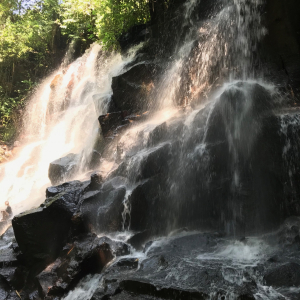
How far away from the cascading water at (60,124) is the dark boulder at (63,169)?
39cm

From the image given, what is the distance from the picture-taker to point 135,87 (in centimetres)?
1259

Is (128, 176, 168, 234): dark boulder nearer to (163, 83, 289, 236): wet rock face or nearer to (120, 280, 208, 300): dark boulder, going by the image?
(163, 83, 289, 236): wet rock face

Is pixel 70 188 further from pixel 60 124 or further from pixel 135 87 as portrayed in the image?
pixel 60 124

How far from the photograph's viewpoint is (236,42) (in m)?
10.9

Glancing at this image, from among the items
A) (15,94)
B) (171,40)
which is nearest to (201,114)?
(171,40)

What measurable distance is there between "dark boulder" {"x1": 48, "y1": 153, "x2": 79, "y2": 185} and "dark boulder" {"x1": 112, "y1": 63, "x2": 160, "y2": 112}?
11.6 feet

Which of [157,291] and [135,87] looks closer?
[157,291]

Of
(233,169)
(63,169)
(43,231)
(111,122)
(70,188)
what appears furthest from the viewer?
(111,122)

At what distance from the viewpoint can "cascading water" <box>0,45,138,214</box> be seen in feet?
46.1

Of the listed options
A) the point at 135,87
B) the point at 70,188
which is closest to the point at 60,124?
the point at 135,87

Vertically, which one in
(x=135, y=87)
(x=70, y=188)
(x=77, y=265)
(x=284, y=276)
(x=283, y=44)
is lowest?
(x=77, y=265)

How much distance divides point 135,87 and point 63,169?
5155 mm

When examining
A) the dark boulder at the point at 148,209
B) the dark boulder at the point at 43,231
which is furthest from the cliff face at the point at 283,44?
the dark boulder at the point at 43,231

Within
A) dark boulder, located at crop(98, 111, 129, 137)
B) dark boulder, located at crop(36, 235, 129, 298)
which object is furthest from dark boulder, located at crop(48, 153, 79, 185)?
dark boulder, located at crop(36, 235, 129, 298)
